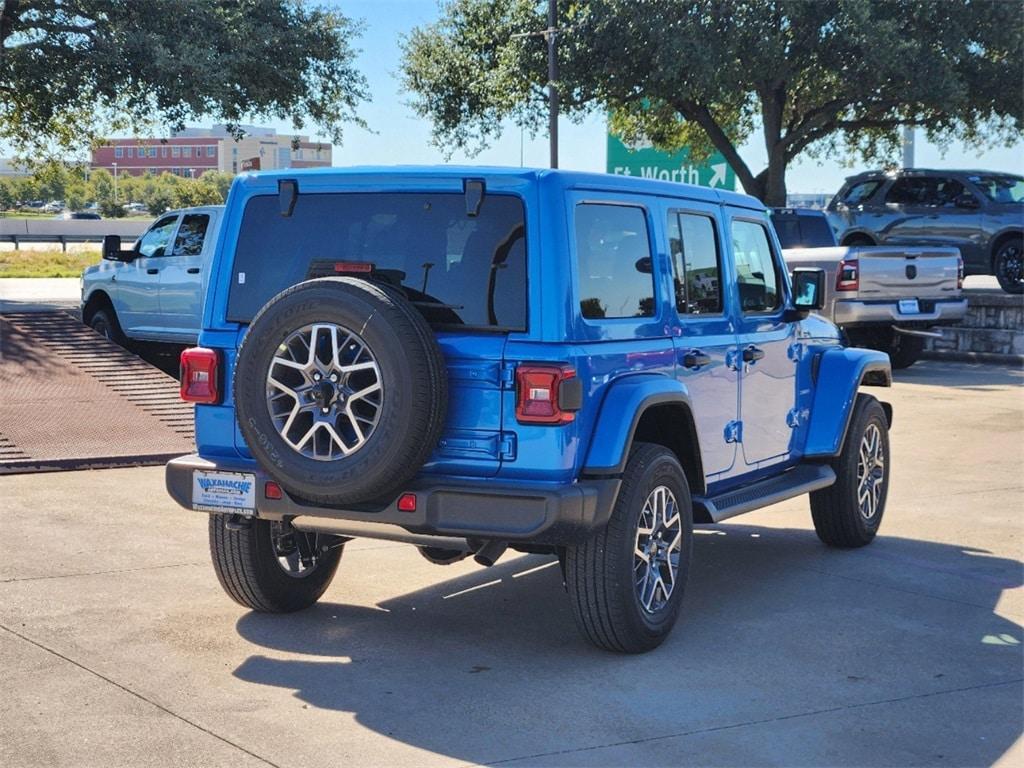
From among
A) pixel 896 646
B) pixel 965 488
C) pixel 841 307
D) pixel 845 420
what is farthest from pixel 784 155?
pixel 896 646

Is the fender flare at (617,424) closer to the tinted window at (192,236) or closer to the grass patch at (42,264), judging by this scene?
the tinted window at (192,236)

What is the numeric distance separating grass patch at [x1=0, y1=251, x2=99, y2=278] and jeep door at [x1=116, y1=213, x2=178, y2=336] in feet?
88.0

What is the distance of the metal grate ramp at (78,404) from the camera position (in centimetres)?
1056

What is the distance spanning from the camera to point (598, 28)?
27.0 meters

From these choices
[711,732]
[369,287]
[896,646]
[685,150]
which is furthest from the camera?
[685,150]

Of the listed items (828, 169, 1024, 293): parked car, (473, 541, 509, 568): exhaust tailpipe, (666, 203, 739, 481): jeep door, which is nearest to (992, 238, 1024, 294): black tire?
(828, 169, 1024, 293): parked car

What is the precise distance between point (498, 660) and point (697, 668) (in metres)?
0.77

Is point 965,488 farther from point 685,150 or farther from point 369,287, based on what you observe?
point 685,150

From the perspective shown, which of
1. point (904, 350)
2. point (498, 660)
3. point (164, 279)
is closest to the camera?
point (498, 660)

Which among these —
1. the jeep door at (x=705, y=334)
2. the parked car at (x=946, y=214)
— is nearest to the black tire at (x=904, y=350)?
the parked car at (x=946, y=214)

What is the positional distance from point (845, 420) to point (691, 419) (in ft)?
6.06

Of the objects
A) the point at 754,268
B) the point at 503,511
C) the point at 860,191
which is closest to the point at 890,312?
the point at 860,191

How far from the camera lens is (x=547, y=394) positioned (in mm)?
5379

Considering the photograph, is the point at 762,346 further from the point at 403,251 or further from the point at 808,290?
the point at 403,251
